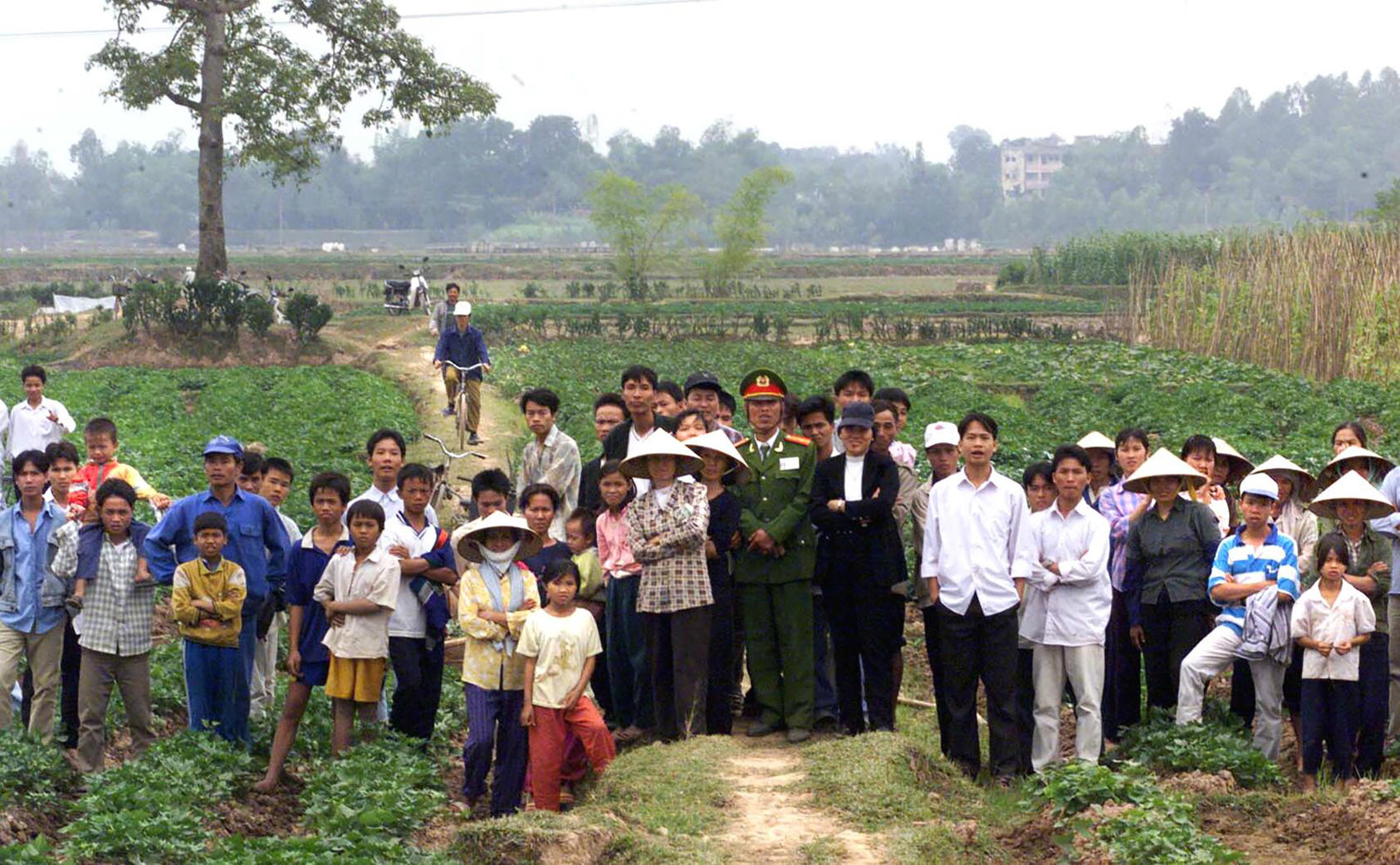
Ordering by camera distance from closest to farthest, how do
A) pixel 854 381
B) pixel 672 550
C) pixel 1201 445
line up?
pixel 672 550 < pixel 1201 445 < pixel 854 381

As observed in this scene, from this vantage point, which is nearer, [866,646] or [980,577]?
[980,577]

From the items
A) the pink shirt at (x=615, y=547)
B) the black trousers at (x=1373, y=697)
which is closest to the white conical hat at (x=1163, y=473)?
the black trousers at (x=1373, y=697)

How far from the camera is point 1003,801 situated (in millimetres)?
8273

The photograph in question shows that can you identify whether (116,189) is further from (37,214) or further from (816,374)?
(816,374)

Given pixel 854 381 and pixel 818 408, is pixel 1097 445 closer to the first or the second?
pixel 854 381

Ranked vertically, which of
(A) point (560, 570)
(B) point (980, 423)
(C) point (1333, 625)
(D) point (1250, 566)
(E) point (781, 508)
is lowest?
(C) point (1333, 625)

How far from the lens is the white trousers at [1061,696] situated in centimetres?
859

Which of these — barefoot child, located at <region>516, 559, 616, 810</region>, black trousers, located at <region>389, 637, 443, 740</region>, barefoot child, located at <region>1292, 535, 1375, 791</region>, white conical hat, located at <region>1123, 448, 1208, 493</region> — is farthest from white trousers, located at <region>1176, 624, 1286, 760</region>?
black trousers, located at <region>389, 637, 443, 740</region>

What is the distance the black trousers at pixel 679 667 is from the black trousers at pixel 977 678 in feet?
3.94

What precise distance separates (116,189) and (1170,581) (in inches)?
6064

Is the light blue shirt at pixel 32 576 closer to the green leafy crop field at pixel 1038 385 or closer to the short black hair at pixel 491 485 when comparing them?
the short black hair at pixel 491 485

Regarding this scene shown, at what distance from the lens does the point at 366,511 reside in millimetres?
8305

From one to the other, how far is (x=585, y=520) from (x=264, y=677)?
211 cm

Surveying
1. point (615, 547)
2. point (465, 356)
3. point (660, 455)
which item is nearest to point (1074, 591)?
point (660, 455)
